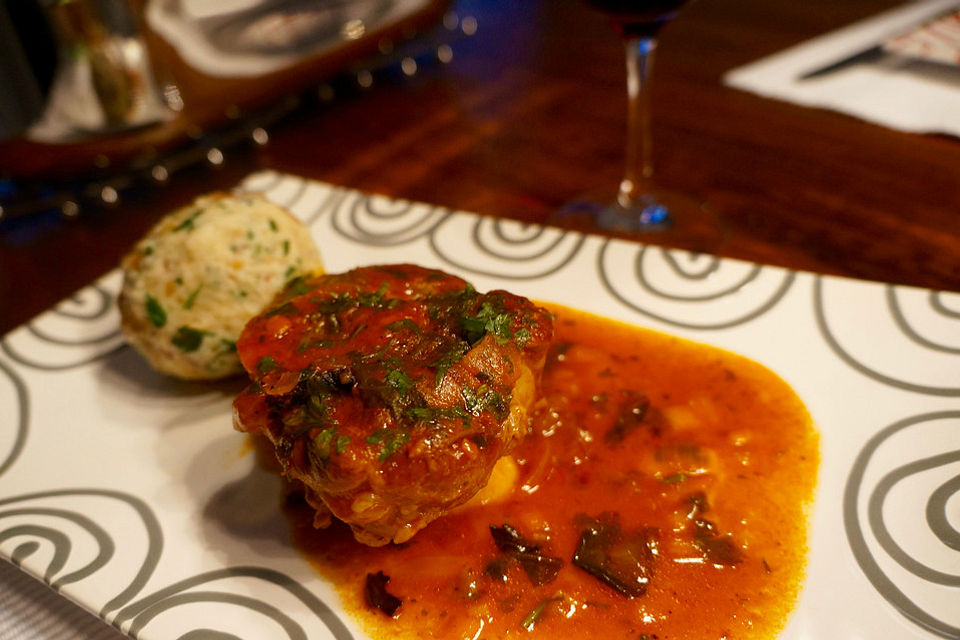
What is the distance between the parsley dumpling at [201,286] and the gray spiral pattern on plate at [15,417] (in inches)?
18.4

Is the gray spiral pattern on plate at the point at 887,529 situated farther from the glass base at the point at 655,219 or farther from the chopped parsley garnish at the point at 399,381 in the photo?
the glass base at the point at 655,219

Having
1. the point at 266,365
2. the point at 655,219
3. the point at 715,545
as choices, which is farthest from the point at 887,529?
the point at 655,219

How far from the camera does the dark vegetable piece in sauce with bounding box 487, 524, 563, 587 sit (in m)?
2.19

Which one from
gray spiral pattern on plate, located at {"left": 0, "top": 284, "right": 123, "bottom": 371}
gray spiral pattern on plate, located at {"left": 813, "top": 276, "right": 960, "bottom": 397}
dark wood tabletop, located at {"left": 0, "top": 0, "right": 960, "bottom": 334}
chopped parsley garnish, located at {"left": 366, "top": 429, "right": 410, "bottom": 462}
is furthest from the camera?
dark wood tabletop, located at {"left": 0, "top": 0, "right": 960, "bottom": 334}

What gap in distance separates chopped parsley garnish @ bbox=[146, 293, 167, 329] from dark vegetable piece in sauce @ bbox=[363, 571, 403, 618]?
1276 mm

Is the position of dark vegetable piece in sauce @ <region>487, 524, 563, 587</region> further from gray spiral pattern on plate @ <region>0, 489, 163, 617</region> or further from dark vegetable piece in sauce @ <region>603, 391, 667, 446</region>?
gray spiral pattern on plate @ <region>0, 489, 163, 617</region>

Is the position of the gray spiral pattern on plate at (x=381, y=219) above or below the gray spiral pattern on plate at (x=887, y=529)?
above

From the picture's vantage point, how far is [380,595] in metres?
2.16

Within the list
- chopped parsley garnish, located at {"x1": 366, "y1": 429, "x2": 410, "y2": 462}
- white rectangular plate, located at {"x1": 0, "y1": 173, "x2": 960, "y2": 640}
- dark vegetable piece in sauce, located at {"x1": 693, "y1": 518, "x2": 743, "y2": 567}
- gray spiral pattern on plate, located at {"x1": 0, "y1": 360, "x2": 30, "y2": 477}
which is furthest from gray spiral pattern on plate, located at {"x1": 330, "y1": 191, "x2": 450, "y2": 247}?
dark vegetable piece in sauce, located at {"x1": 693, "y1": 518, "x2": 743, "y2": 567}

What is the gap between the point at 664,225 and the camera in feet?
12.2

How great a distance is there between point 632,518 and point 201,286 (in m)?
1.74

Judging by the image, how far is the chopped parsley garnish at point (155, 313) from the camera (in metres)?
2.81

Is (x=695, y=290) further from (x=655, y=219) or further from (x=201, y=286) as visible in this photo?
(x=201, y=286)

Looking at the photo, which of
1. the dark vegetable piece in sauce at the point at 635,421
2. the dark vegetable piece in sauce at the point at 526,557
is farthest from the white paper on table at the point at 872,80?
the dark vegetable piece in sauce at the point at 526,557
